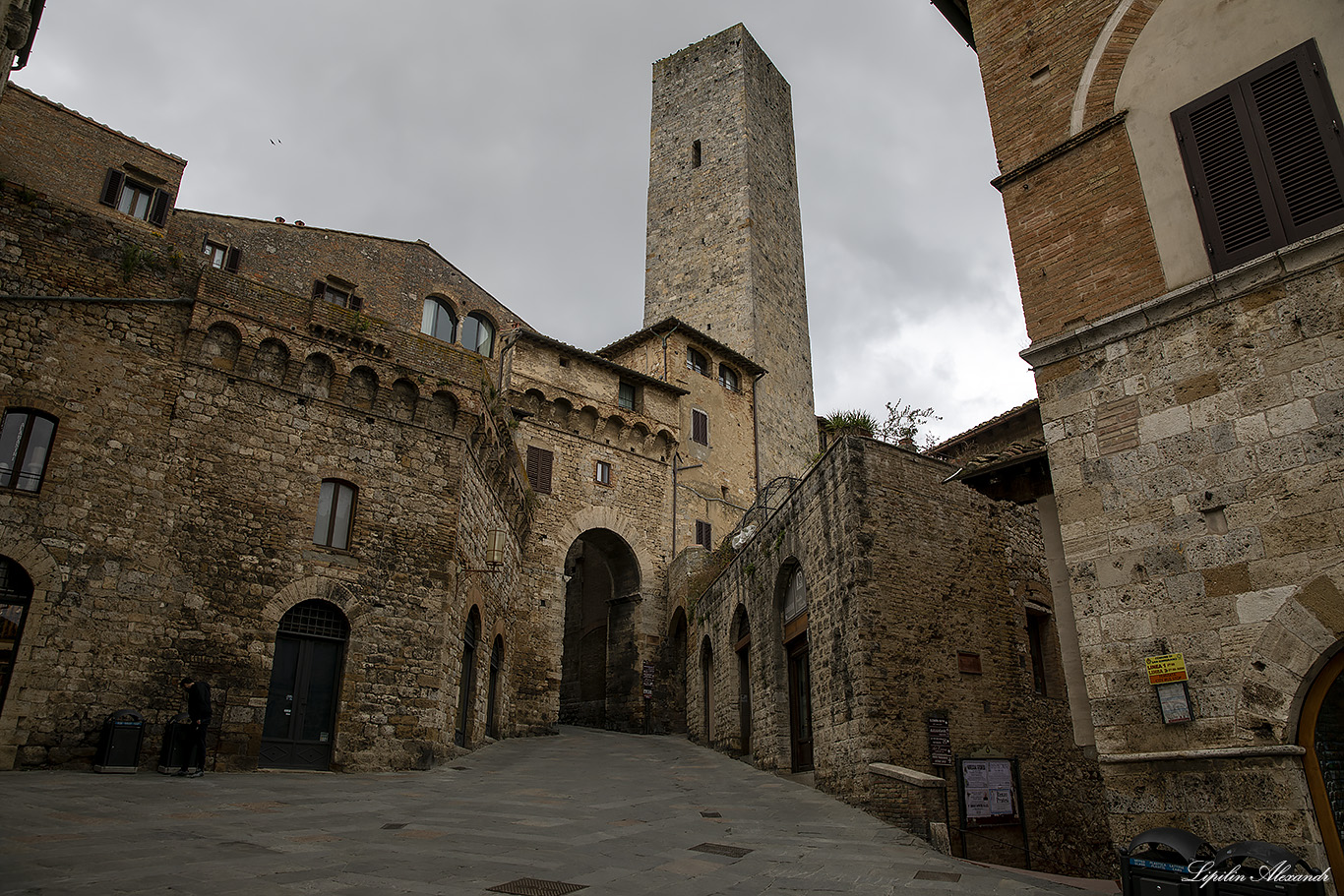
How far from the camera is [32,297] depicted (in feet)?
38.0

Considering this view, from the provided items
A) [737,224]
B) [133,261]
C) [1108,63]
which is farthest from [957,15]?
[737,224]

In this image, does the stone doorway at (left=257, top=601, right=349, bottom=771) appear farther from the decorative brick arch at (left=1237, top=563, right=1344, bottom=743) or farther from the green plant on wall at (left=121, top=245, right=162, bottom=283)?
the decorative brick arch at (left=1237, top=563, right=1344, bottom=743)

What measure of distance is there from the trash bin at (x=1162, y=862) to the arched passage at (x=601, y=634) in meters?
19.0

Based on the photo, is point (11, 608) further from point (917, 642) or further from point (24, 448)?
point (917, 642)

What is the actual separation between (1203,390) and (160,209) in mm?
21781

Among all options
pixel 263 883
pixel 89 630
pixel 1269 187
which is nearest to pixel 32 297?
pixel 89 630

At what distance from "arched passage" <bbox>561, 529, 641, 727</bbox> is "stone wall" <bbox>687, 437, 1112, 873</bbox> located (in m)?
9.98

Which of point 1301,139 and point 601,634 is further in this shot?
point 601,634

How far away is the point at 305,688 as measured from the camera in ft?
40.8

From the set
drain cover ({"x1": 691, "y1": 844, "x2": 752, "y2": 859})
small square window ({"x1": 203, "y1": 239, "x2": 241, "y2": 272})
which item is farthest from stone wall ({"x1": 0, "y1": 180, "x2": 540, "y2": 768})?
small square window ({"x1": 203, "y1": 239, "x2": 241, "y2": 272})

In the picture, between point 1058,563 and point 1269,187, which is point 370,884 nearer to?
point 1058,563

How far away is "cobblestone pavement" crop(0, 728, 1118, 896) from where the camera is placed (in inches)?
221

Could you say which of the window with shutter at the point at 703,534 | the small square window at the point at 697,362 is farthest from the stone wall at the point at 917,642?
the small square window at the point at 697,362

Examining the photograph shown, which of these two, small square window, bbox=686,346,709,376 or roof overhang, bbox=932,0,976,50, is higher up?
small square window, bbox=686,346,709,376
